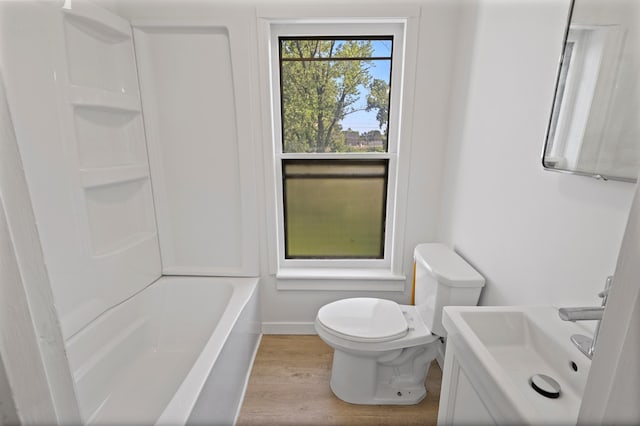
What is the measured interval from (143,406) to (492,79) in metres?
2.26

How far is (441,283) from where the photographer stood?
138cm

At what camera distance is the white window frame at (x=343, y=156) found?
1.72m

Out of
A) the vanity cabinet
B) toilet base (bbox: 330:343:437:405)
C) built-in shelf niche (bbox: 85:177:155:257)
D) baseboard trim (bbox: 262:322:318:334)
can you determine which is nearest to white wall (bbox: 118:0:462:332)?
baseboard trim (bbox: 262:322:318:334)

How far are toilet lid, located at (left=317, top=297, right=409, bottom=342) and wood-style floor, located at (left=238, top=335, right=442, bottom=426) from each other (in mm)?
437

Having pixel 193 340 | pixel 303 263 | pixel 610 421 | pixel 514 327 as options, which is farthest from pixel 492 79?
pixel 193 340

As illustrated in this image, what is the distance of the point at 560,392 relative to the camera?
2.52 feet

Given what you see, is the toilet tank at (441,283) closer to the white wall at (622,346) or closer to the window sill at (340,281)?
the window sill at (340,281)

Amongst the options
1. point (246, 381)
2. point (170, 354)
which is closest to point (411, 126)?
point (246, 381)

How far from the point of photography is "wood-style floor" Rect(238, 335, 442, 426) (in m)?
1.46

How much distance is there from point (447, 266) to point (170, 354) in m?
1.65

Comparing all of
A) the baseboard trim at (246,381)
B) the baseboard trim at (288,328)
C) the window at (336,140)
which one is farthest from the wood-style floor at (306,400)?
the window at (336,140)

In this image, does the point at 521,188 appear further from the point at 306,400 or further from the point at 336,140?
the point at 306,400

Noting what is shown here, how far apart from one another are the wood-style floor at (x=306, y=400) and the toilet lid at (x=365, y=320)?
0.44 metres

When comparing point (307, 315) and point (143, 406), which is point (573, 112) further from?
point (143, 406)
